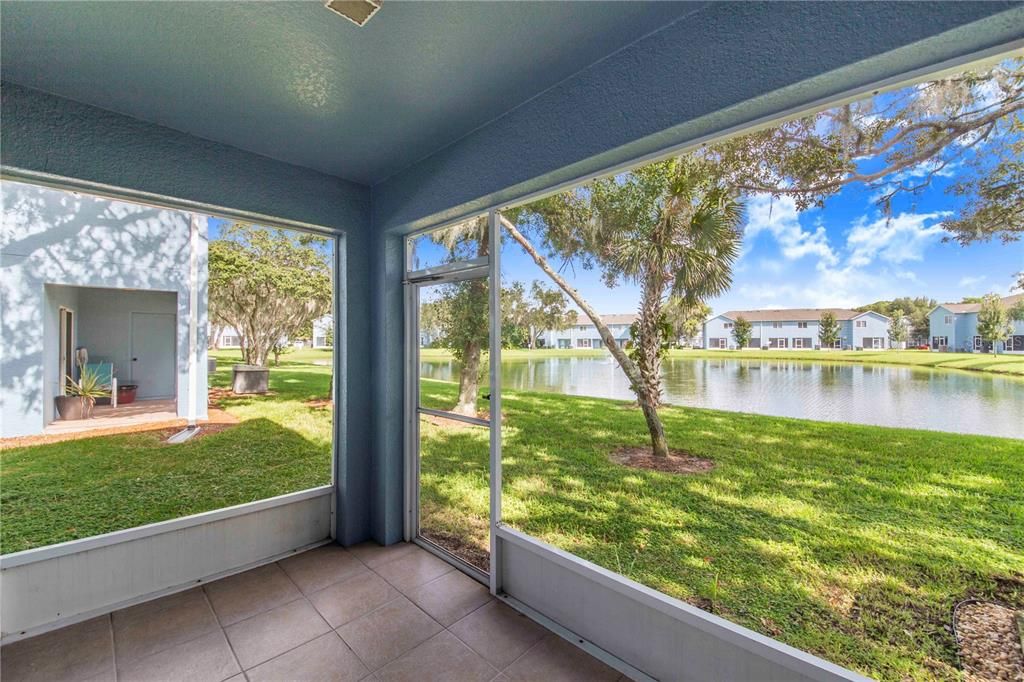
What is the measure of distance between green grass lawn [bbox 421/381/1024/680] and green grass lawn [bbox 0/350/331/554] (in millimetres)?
1273

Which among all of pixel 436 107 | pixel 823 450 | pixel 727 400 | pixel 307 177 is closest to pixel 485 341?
pixel 436 107

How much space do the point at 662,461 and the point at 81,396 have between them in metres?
4.67

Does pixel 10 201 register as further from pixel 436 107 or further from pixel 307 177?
pixel 436 107

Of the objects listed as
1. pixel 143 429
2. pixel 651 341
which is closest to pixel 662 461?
pixel 651 341

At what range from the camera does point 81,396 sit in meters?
2.79

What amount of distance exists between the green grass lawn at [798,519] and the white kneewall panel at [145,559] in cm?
99

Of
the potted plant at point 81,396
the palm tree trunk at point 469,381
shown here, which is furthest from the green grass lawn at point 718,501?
the potted plant at point 81,396

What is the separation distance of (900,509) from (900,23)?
263 cm

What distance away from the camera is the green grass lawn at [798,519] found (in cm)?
192

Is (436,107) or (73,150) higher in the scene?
(436,107)

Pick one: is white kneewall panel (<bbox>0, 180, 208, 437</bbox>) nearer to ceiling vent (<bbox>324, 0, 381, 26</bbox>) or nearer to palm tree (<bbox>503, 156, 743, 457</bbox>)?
ceiling vent (<bbox>324, 0, 381, 26</bbox>)

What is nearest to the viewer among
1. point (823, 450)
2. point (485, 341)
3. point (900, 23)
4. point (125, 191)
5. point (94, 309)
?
point (900, 23)

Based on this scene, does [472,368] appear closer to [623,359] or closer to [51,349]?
[623,359]

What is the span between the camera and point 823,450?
2.76 meters
